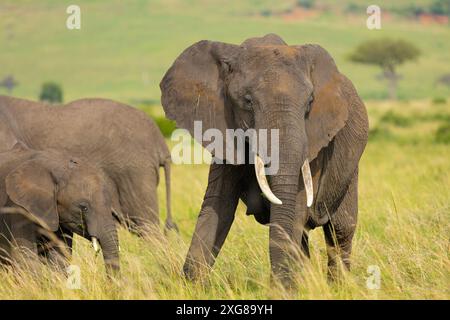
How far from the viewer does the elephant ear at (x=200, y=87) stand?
6629mm

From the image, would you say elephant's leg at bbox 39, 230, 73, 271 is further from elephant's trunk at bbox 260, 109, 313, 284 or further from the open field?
elephant's trunk at bbox 260, 109, 313, 284

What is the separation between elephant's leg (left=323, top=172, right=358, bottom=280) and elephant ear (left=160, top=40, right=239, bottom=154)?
4.30 ft

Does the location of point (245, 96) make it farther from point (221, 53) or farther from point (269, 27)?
point (269, 27)

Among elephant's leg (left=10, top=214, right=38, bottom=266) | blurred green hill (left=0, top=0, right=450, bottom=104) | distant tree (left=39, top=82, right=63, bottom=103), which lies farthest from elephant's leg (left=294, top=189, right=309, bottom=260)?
blurred green hill (left=0, top=0, right=450, bottom=104)

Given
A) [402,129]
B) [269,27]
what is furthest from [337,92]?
[269,27]

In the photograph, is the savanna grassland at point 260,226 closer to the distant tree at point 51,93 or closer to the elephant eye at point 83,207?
the elephant eye at point 83,207

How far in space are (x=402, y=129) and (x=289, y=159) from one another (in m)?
24.1

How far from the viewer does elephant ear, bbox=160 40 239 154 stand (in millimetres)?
6629

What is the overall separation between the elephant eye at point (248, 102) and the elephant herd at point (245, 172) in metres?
0.01

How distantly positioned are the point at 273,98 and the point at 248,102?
0.73 ft

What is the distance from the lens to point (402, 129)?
2981 cm

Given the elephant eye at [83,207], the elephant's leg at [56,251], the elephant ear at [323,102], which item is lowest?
the elephant's leg at [56,251]

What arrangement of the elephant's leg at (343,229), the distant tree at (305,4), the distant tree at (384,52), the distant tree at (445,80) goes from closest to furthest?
the elephant's leg at (343,229), the distant tree at (384,52), the distant tree at (445,80), the distant tree at (305,4)

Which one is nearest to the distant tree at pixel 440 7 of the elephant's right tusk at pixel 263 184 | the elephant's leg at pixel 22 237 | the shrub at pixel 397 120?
the shrub at pixel 397 120
